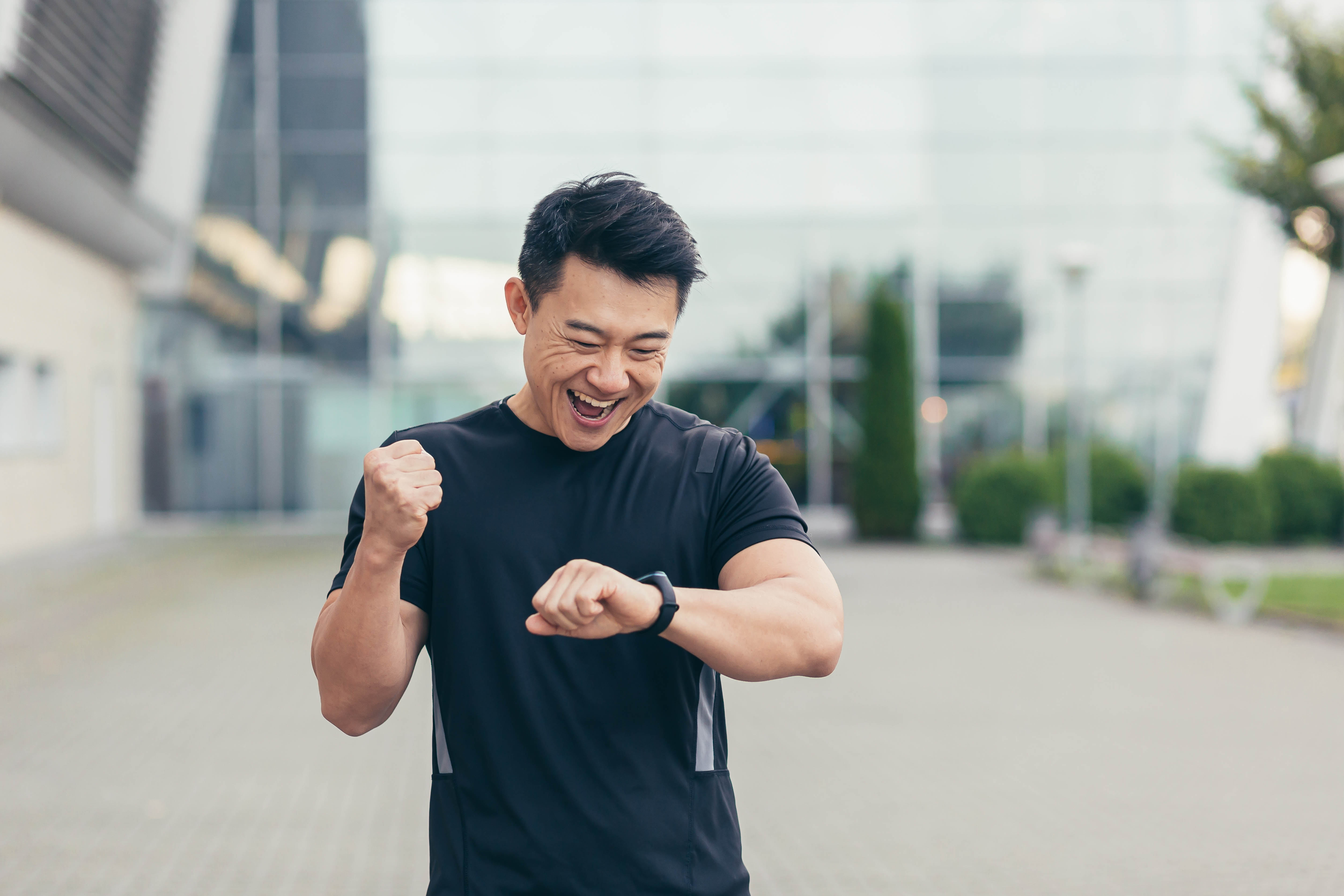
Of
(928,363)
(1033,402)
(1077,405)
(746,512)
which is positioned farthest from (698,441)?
(1033,402)

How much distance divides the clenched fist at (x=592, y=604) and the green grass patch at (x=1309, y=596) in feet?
37.1

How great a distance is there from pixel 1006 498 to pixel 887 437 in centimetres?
233

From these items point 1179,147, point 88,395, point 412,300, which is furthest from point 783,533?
point 1179,147

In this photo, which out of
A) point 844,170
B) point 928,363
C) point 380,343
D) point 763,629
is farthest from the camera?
point 844,170

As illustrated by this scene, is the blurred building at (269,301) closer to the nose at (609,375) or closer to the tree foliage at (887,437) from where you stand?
the tree foliage at (887,437)

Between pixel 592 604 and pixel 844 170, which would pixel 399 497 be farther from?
pixel 844 170

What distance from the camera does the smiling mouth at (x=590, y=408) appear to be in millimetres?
1730

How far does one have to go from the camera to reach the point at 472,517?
175 cm

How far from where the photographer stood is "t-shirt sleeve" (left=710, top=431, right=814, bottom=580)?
1788 millimetres

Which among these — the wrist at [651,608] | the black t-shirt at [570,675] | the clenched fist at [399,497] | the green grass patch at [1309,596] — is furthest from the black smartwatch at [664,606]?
the green grass patch at [1309,596]

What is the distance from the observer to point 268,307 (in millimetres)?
24266

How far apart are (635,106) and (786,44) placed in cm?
315

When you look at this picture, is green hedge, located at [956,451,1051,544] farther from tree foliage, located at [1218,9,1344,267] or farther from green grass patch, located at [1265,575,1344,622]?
green grass patch, located at [1265,575,1344,622]

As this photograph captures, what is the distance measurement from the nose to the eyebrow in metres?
0.03
